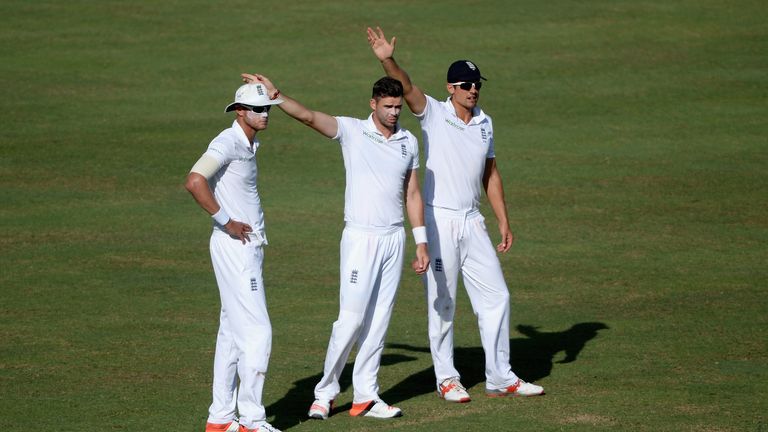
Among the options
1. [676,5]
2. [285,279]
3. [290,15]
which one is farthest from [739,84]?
[285,279]

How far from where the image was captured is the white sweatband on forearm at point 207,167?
8.90m

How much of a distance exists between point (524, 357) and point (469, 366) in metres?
0.61

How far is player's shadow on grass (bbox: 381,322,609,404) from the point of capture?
11.0 m

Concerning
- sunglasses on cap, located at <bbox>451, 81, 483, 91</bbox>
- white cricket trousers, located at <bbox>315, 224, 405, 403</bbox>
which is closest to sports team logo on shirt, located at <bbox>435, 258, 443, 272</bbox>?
white cricket trousers, located at <bbox>315, 224, 405, 403</bbox>

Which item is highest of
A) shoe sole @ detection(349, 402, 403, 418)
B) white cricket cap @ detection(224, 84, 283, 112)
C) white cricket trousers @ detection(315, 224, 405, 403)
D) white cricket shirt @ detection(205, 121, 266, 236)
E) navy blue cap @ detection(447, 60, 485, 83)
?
navy blue cap @ detection(447, 60, 485, 83)

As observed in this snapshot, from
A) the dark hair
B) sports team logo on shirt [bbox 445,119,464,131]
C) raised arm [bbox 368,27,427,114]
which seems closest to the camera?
the dark hair

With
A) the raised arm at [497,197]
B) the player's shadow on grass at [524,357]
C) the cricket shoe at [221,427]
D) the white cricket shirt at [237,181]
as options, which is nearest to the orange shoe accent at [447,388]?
the player's shadow on grass at [524,357]

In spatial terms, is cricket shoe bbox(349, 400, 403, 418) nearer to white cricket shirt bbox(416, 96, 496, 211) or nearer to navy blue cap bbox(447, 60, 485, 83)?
white cricket shirt bbox(416, 96, 496, 211)

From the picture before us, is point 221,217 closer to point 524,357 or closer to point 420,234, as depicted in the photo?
point 420,234

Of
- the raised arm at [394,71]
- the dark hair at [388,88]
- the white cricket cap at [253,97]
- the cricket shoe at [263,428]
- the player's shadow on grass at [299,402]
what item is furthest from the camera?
the raised arm at [394,71]

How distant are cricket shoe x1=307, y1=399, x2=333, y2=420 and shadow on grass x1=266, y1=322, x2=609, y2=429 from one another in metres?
0.14

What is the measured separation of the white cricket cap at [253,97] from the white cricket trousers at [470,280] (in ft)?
6.88

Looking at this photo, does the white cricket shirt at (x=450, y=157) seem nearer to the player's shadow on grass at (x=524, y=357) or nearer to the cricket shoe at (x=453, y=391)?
the cricket shoe at (x=453, y=391)

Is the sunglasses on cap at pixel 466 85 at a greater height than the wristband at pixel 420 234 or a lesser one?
greater
